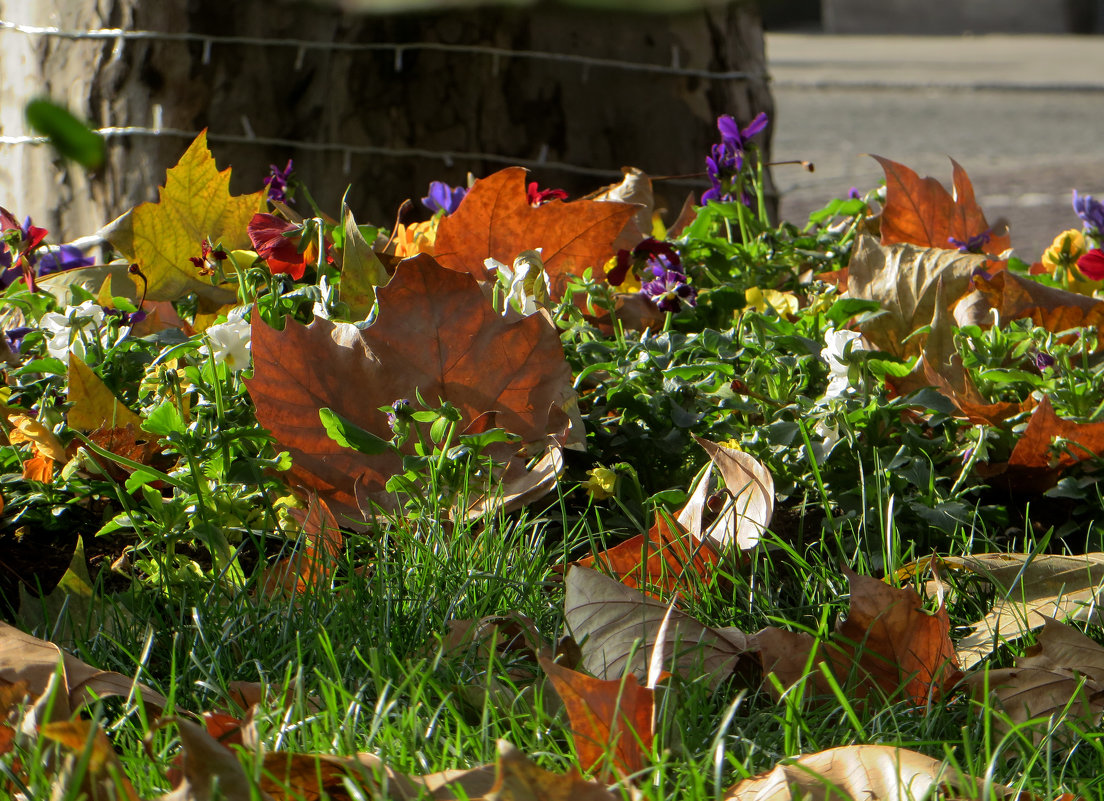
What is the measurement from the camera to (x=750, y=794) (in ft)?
3.32

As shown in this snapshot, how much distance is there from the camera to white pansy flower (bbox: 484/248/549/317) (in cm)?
170

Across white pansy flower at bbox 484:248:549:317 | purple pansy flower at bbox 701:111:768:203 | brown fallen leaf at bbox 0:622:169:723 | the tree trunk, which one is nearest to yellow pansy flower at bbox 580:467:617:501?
white pansy flower at bbox 484:248:549:317

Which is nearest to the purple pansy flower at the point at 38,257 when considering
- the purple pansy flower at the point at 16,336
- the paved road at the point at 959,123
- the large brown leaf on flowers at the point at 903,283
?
the purple pansy flower at the point at 16,336

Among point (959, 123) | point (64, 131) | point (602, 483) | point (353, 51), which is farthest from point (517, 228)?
point (959, 123)

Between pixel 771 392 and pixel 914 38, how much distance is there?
29.7 meters

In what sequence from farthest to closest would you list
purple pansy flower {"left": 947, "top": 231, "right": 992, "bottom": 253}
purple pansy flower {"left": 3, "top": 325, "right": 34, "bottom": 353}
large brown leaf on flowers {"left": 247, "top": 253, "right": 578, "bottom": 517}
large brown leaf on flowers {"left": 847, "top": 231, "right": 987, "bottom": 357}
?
1. purple pansy flower {"left": 947, "top": 231, "right": 992, "bottom": 253}
2. large brown leaf on flowers {"left": 847, "top": 231, "right": 987, "bottom": 357}
3. purple pansy flower {"left": 3, "top": 325, "right": 34, "bottom": 353}
4. large brown leaf on flowers {"left": 247, "top": 253, "right": 578, "bottom": 517}

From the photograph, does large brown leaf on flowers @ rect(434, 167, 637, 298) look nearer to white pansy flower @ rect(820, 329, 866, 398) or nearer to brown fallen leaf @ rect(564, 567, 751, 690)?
white pansy flower @ rect(820, 329, 866, 398)

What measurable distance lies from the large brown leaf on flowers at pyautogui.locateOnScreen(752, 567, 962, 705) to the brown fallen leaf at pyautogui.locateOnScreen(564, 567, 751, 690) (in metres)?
0.04

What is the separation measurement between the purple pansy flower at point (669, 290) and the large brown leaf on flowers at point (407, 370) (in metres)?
0.46

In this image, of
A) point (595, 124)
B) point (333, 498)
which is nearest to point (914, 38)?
point (595, 124)

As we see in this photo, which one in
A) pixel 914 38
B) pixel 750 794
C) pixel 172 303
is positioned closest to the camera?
pixel 750 794

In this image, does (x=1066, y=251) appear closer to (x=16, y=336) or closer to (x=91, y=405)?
(x=91, y=405)

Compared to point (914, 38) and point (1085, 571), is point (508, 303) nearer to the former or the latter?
point (1085, 571)

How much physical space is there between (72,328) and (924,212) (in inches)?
60.8
